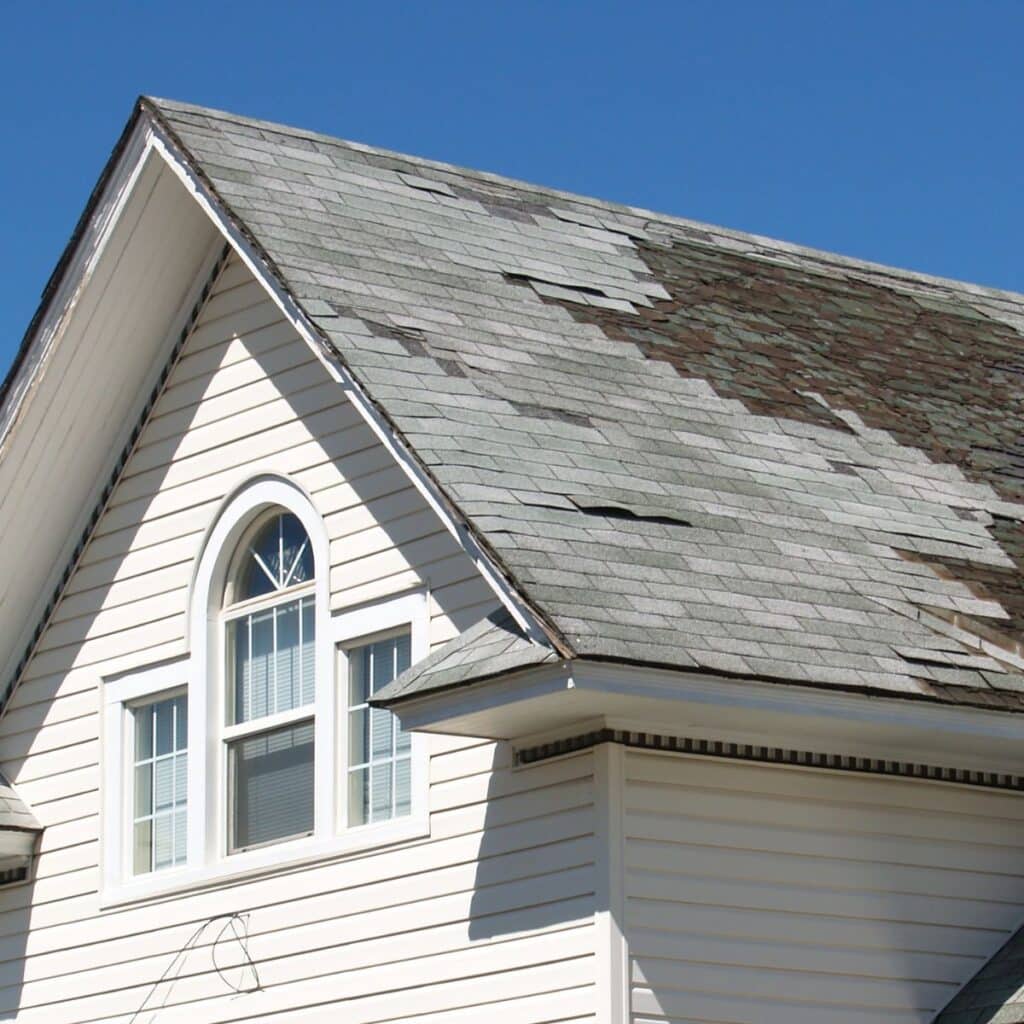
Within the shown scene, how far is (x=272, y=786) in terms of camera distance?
43.6 ft

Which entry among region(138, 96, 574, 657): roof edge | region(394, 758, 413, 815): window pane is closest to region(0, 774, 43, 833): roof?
region(394, 758, 413, 815): window pane

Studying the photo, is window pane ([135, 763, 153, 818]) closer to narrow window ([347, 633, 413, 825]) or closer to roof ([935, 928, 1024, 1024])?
narrow window ([347, 633, 413, 825])

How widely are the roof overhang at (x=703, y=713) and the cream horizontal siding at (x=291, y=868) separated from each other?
0.43 metres

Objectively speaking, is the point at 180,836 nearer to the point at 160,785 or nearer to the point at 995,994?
the point at 160,785

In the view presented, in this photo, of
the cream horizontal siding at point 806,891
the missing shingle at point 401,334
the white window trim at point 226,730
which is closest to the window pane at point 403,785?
the white window trim at point 226,730

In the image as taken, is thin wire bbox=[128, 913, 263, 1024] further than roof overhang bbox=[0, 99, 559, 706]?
No

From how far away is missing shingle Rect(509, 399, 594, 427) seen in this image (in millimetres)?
12336

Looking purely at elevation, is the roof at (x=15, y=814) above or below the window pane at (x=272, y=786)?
above

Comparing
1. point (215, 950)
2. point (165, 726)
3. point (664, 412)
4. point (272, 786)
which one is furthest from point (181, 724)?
point (664, 412)

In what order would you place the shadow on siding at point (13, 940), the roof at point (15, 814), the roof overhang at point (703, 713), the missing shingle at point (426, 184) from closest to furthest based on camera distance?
the roof overhang at point (703, 713) → the shadow on siding at point (13, 940) → the roof at point (15, 814) → the missing shingle at point (426, 184)

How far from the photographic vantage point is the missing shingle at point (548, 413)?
12.3 metres

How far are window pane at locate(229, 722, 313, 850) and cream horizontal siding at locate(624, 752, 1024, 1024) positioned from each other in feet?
8.44

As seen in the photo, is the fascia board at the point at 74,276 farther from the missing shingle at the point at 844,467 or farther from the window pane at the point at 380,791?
the missing shingle at the point at 844,467

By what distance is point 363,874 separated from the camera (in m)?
12.3
